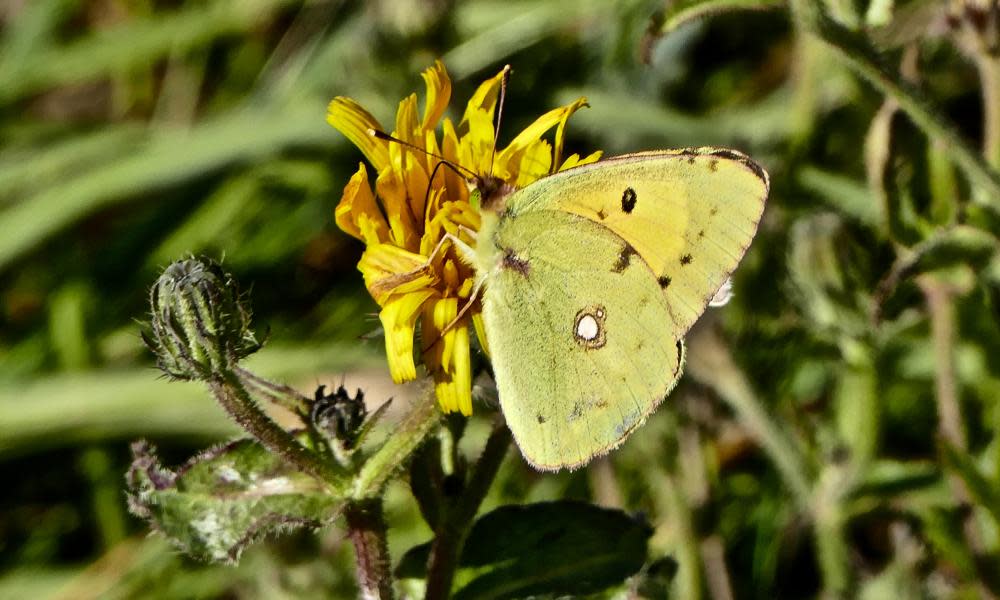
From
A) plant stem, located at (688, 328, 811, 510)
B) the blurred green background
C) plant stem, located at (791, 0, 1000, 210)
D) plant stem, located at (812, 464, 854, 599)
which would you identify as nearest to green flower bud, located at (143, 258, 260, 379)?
the blurred green background

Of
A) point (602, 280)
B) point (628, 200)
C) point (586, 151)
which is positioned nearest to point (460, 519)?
point (602, 280)

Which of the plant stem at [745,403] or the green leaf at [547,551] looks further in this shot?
the plant stem at [745,403]

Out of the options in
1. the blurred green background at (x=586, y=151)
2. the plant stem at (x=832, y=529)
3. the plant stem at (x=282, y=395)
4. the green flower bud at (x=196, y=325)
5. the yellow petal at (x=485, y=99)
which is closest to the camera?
the green flower bud at (x=196, y=325)

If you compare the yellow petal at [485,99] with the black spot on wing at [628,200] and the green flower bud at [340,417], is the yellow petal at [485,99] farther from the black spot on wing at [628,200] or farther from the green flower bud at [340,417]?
the green flower bud at [340,417]

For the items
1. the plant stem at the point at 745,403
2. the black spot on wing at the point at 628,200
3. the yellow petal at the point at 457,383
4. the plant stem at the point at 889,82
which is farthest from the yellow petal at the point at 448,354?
the plant stem at the point at 745,403

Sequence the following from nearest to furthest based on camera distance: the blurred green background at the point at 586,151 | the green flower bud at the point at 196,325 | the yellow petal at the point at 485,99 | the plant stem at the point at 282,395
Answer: the green flower bud at the point at 196,325
the plant stem at the point at 282,395
the yellow petal at the point at 485,99
the blurred green background at the point at 586,151

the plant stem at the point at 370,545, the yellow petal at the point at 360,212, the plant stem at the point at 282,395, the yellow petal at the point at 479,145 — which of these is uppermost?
the yellow petal at the point at 479,145

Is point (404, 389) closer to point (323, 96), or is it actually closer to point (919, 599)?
point (323, 96)

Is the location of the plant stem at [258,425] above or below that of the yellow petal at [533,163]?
below

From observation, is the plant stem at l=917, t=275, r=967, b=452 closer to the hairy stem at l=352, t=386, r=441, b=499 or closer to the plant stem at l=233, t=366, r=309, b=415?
the hairy stem at l=352, t=386, r=441, b=499
